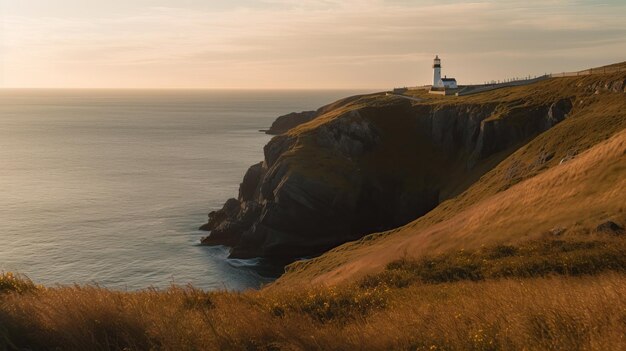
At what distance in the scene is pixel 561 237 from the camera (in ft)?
80.1

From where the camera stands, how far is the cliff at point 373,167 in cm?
6794

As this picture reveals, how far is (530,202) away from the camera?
117 feet

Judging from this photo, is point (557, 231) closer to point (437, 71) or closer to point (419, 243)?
point (419, 243)

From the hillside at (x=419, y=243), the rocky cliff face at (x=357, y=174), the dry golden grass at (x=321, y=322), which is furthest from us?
the rocky cliff face at (x=357, y=174)

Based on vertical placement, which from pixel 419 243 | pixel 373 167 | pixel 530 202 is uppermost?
pixel 530 202

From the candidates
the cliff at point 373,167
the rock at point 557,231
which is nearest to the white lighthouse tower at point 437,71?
the cliff at point 373,167

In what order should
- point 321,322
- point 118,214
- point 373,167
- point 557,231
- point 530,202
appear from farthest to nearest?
point 118,214 → point 373,167 → point 530,202 → point 557,231 → point 321,322

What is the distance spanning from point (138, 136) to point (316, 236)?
477ft

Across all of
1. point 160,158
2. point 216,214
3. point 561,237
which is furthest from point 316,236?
point 160,158

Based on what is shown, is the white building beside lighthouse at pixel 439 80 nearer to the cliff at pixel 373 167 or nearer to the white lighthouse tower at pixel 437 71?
the white lighthouse tower at pixel 437 71

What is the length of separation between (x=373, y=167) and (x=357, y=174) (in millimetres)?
4578

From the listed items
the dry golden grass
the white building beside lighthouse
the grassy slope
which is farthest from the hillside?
the white building beside lighthouse

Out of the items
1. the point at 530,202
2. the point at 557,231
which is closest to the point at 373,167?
the point at 530,202

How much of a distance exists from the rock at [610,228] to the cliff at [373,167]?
107ft
